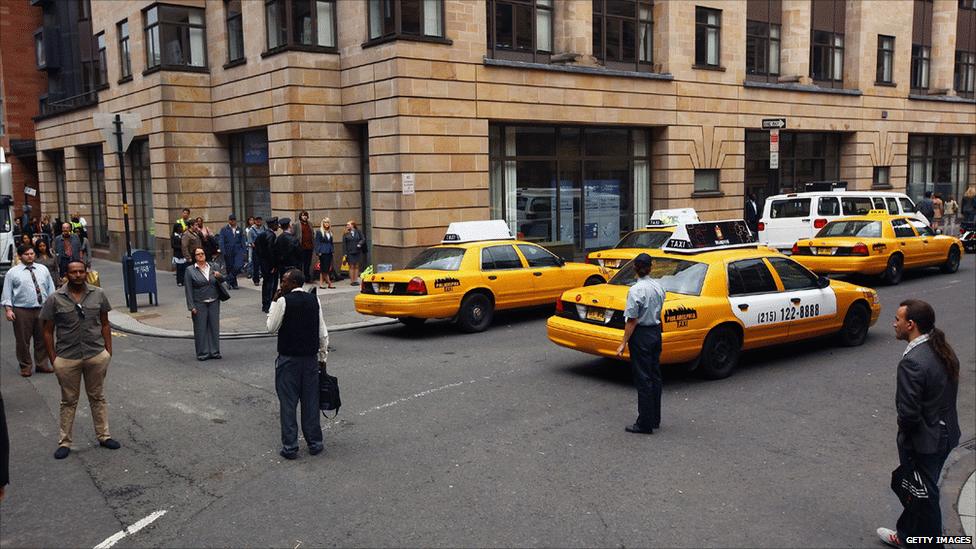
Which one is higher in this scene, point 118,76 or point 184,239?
point 118,76

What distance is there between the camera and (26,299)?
36.6 feet

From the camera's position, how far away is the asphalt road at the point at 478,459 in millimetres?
5914

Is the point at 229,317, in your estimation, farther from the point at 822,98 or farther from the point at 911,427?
the point at 822,98

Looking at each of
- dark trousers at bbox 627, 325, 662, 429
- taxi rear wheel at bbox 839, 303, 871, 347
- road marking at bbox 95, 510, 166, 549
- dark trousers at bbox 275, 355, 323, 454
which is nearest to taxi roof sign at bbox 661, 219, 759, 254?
taxi rear wheel at bbox 839, 303, 871, 347

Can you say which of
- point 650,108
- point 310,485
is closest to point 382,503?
point 310,485

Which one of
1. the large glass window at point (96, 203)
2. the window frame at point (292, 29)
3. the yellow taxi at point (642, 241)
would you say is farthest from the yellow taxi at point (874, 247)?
the large glass window at point (96, 203)

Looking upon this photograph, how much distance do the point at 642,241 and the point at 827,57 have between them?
17.4 metres

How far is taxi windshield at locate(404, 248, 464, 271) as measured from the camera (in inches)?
537

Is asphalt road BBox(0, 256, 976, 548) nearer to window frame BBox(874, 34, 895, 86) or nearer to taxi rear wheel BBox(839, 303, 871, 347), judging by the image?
taxi rear wheel BBox(839, 303, 871, 347)

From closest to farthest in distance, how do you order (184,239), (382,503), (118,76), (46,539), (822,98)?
(46,539), (382,503), (184,239), (118,76), (822,98)

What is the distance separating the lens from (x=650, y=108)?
80.0 feet

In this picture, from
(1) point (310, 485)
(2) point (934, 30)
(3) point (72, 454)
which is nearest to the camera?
(1) point (310, 485)

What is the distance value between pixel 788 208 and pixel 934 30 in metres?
18.9

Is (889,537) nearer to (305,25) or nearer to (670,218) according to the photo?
(670,218)
